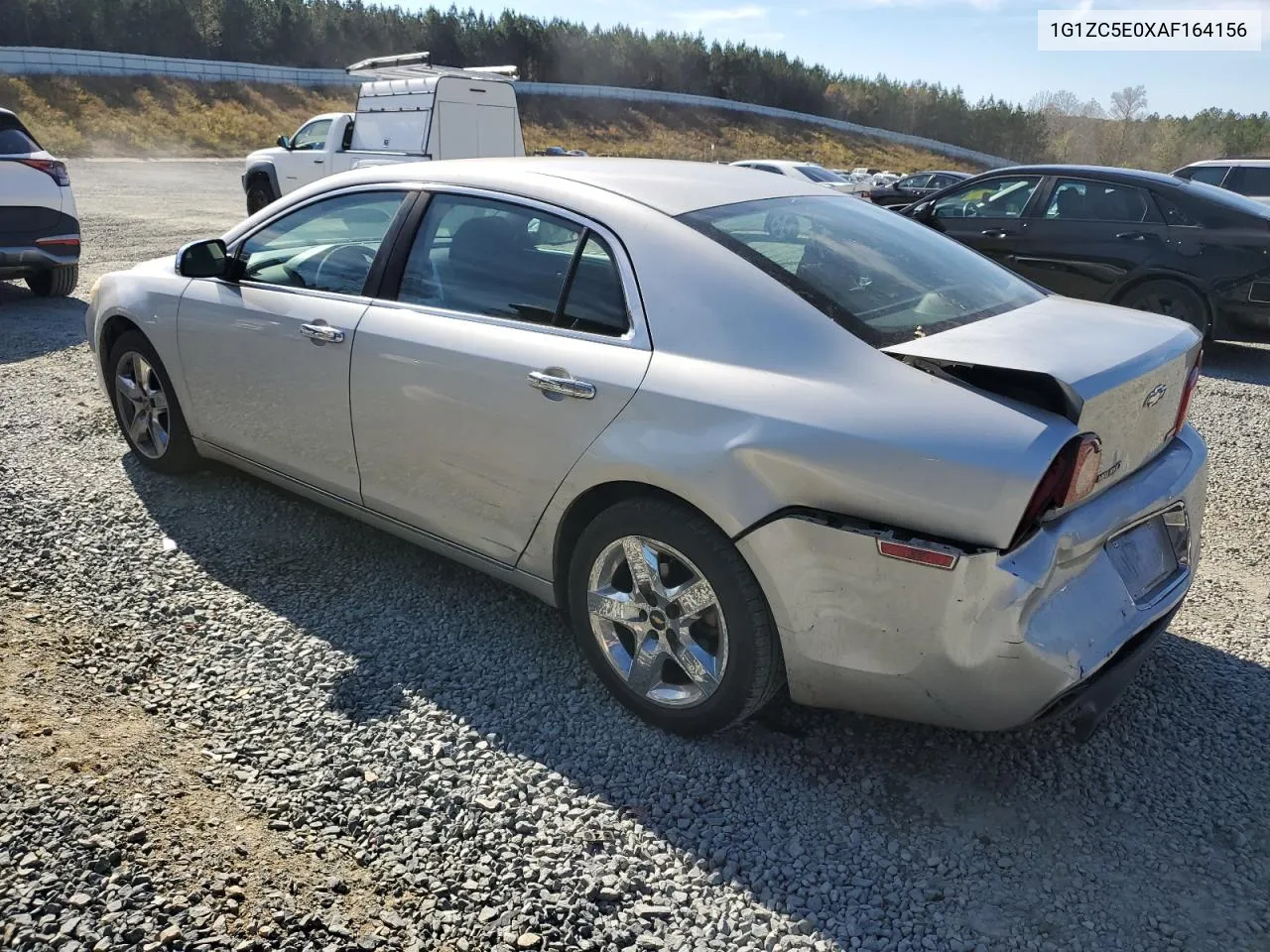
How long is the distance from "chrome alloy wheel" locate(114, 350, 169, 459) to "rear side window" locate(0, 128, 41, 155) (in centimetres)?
563

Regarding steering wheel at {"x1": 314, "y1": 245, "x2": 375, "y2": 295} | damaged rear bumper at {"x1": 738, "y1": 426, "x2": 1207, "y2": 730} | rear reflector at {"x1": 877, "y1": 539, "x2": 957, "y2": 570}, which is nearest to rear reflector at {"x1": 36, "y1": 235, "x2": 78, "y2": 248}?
steering wheel at {"x1": 314, "y1": 245, "x2": 375, "y2": 295}

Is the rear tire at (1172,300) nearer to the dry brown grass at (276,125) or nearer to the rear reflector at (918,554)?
the rear reflector at (918,554)

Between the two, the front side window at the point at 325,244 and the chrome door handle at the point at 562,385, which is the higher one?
the front side window at the point at 325,244

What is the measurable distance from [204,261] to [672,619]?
2.60 m

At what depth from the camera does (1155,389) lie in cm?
268

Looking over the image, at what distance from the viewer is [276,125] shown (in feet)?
130

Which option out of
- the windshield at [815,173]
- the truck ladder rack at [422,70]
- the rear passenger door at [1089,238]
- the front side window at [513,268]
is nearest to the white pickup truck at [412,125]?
the truck ladder rack at [422,70]

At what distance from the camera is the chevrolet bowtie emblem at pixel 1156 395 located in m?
2.64

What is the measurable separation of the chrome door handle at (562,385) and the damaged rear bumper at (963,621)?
2.16 feet

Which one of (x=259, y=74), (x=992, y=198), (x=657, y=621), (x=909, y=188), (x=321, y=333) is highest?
(x=259, y=74)

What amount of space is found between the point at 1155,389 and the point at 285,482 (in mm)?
3226

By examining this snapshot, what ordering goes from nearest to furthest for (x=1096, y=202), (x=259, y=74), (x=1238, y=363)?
1. (x=1238, y=363)
2. (x=1096, y=202)
3. (x=259, y=74)

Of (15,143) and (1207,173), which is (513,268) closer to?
(15,143)

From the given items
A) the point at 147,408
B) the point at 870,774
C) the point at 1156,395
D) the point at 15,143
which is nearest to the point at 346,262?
the point at 147,408
